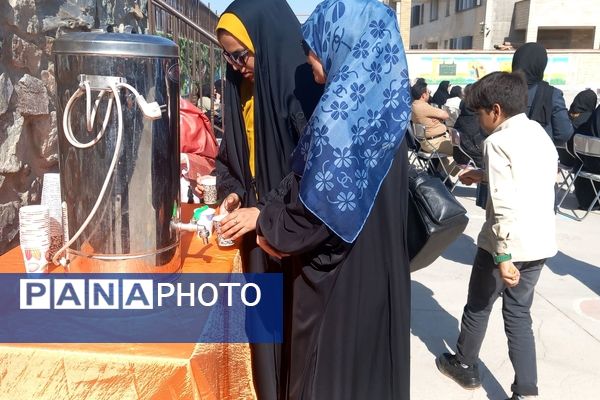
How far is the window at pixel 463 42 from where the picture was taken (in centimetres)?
2928

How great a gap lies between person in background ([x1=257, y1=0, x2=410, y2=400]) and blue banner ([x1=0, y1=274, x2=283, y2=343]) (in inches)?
9.8

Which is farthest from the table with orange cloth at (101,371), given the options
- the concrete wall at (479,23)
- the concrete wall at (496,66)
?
the concrete wall at (479,23)

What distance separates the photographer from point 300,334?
5.41 feet

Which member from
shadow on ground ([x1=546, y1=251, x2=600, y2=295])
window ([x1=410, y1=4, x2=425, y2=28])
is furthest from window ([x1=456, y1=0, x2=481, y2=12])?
shadow on ground ([x1=546, y1=251, x2=600, y2=295])

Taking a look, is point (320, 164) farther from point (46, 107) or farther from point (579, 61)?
point (579, 61)

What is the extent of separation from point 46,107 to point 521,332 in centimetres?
→ 210

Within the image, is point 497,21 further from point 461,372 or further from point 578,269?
point 461,372

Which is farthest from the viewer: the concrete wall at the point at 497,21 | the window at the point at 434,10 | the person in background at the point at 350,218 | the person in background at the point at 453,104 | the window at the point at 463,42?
the window at the point at 434,10

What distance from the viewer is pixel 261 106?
1851 mm

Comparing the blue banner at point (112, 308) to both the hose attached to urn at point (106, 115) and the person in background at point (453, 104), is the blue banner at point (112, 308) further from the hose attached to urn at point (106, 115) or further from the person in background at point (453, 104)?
the person in background at point (453, 104)

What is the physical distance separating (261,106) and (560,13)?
89.8ft

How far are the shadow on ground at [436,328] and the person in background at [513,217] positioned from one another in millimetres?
221

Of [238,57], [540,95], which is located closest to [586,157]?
[540,95]

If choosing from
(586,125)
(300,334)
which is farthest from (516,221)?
(586,125)
